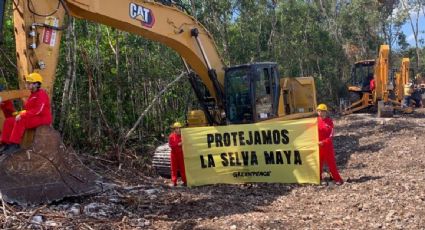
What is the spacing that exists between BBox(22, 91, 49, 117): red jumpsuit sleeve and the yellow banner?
3492 mm

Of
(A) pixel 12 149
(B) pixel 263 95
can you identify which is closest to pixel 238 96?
(B) pixel 263 95

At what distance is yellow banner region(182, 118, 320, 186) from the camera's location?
952 centimetres

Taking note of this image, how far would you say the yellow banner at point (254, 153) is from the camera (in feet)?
31.2

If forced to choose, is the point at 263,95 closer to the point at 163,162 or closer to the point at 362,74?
the point at 163,162

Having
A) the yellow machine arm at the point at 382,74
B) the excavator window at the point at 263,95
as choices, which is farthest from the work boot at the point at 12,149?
the yellow machine arm at the point at 382,74

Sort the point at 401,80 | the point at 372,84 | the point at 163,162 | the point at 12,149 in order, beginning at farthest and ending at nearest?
the point at 401,80
the point at 372,84
the point at 163,162
the point at 12,149

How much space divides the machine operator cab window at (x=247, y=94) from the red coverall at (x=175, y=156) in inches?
58.6

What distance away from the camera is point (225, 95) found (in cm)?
1111

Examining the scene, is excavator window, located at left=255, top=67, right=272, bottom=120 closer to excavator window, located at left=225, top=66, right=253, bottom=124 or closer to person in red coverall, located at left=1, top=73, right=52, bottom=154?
excavator window, located at left=225, top=66, right=253, bottom=124

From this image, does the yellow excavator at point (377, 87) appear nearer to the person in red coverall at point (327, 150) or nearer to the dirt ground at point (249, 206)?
the dirt ground at point (249, 206)

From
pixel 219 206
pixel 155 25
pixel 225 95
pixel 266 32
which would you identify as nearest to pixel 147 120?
pixel 225 95

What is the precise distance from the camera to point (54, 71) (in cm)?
733

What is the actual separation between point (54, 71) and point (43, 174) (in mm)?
1427

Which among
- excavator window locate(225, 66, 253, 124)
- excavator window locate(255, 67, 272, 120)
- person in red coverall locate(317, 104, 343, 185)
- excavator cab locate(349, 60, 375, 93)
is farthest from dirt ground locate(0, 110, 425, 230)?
excavator cab locate(349, 60, 375, 93)
